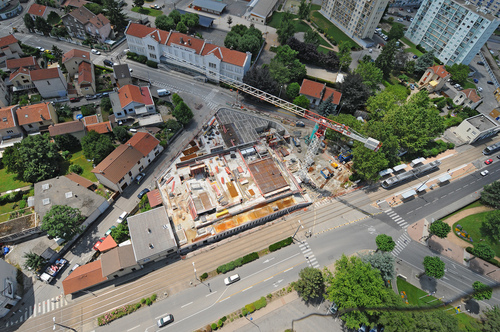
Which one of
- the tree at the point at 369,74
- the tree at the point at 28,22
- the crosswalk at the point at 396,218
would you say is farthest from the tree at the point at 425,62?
the tree at the point at 28,22

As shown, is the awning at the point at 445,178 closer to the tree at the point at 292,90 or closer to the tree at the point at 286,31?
the tree at the point at 292,90

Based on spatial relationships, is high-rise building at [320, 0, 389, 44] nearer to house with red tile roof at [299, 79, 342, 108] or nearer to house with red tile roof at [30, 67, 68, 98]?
house with red tile roof at [299, 79, 342, 108]

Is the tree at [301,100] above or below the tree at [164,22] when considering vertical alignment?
below

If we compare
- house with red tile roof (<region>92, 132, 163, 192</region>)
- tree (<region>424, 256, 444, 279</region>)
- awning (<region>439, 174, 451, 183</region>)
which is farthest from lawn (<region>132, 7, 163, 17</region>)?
tree (<region>424, 256, 444, 279</region>)

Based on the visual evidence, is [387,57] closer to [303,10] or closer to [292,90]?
[292,90]

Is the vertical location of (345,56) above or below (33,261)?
above

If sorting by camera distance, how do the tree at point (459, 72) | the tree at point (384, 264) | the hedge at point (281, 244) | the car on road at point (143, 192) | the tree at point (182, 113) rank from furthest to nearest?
the tree at point (459, 72) → the tree at point (182, 113) → the car on road at point (143, 192) → the hedge at point (281, 244) → the tree at point (384, 264)

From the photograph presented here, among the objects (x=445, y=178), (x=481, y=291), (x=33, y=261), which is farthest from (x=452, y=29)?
(x=33, y=261)
